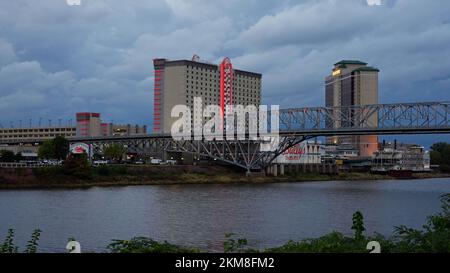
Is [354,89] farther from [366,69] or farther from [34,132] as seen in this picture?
[34,132]

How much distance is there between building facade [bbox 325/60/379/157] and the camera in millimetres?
150125

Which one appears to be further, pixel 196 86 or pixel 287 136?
pixel 196 86

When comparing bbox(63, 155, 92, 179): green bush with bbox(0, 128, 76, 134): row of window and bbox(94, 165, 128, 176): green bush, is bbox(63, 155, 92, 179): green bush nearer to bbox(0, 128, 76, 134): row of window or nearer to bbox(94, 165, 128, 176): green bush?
bbox(94, 165, 128, 176): green bush

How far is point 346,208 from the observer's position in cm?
3603

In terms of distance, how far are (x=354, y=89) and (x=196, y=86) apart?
2337 inches

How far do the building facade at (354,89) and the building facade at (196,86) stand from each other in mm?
29690

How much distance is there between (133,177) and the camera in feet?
218

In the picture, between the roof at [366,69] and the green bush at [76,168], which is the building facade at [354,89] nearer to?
the roof at [366,69]

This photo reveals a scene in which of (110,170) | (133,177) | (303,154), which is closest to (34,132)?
(303,154)

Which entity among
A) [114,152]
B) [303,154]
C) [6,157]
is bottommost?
[6,157]

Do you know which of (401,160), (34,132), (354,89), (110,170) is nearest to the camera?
(110,170)

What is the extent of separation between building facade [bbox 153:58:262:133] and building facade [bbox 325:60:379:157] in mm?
29690
